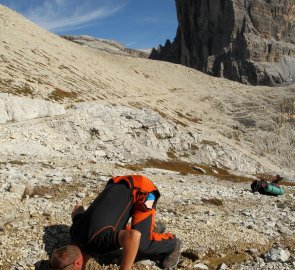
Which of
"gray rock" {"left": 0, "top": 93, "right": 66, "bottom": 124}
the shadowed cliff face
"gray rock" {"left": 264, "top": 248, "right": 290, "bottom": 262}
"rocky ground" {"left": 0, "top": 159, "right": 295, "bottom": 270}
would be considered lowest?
"gray rock" {"left": 264, "top": 248, "right": 290, "bottom": 262}

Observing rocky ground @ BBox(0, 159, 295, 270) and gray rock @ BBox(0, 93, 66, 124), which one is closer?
rocky ground @ BBox(0, 159, 295, 270)

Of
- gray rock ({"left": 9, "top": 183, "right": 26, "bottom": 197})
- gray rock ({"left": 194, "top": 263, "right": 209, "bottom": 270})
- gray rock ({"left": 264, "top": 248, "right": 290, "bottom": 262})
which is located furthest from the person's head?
gray rock ({"left": 9, "top": 183, "right": 26, "bottom": 197})

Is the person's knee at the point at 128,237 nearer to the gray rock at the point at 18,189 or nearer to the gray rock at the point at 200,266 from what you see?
the gray rock at the point at 200,266

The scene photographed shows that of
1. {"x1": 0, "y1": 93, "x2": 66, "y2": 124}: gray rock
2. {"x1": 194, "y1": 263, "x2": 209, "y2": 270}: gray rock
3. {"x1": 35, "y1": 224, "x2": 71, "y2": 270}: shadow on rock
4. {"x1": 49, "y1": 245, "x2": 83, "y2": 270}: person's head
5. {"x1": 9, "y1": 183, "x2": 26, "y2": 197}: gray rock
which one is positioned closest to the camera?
{"x1": 49, "y1": 245, "x2": 83, "y2": 270}: person's head

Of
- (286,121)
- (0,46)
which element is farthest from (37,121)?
(286,121)

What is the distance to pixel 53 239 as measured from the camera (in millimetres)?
10539

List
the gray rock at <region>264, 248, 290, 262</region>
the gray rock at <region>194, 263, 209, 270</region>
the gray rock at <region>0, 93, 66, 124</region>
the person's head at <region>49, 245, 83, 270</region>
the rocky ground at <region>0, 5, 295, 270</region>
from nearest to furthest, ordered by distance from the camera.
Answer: the person's head at <region>49, 245, 83, 270</region> < the gray rock at <region>194, 263, 209, 270</region> < the gray rock at <region>264, 248, 290, 262</region> < the rocky ground at <region>0, 5, 295, 270</region> < the gray rock at <region>0, 93, 66, 124</region>

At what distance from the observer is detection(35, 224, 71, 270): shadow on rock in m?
9.35

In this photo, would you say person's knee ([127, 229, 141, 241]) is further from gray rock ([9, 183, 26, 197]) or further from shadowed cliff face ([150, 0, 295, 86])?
shadowed cliff face ([150, 0, 295, 86])

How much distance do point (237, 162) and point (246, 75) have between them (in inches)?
5178

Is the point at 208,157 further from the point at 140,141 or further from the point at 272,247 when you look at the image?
the point at 272,247

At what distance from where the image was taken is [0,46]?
6712cm

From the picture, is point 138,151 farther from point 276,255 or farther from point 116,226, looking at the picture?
point 116,226

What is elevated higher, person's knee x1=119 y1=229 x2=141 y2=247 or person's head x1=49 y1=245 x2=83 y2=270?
person's knee x1=119 y1=229 x2=141 y2=247
